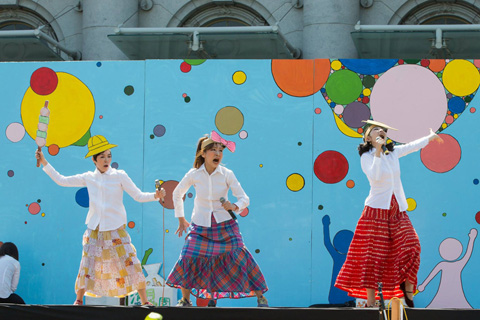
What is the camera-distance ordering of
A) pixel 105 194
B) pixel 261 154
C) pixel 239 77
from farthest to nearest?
pixel 239 77
pixel 261 154
pixel 105 194

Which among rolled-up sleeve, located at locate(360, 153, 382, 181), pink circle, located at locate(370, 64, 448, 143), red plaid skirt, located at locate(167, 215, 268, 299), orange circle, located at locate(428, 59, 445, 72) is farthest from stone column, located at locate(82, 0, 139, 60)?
rolled-up sleeve, located at locate(360, 153, 382, 181)

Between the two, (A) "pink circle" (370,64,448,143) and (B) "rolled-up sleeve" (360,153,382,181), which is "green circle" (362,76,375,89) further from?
(B) "rolled-up sleeve" (360,153,382,181)

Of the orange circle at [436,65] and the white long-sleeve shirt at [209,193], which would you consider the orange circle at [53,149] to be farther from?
the orange circle at [436,65]

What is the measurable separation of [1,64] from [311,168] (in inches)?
153

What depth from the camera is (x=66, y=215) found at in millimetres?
10453

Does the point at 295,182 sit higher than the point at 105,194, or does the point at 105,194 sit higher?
the point at 295,182

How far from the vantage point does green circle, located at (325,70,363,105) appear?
10.2 metres

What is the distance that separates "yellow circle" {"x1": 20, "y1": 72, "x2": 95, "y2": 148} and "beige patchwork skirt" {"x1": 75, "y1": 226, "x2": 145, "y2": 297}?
6.90ft

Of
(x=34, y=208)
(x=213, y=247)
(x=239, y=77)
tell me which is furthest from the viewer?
(x=34, y=208)

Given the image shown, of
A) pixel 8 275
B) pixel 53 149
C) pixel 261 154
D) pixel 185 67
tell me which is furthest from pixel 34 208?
pixel 261 154

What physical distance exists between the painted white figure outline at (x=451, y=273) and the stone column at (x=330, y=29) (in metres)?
4.61

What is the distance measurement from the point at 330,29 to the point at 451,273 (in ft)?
17.0

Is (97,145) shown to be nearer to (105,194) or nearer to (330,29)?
(105,194)

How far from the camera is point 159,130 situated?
10445 mm
